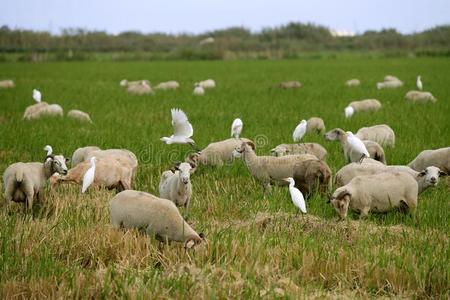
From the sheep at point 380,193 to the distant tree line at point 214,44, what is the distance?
49901 millimetres

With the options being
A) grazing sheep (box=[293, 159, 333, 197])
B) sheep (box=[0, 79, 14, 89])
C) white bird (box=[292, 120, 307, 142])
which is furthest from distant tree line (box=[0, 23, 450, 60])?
grazing sheep (box=[293, 159, 333, 197])

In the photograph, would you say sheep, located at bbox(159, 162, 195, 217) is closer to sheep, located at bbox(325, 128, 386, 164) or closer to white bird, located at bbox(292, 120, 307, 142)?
sheep, located at bbox(325, 128, 386, 164)

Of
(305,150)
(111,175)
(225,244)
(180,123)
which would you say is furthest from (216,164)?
(225,244)

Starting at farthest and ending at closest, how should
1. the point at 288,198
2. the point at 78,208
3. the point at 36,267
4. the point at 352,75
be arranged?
1. the point at 352,75
2. the point at 288,198
3. the point at 78,208
4. the point at 36,267

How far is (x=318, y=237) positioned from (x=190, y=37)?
90640 millimetres

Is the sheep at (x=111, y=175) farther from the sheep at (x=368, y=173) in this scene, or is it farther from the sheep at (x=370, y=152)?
the sheep at (x=370, y=152)

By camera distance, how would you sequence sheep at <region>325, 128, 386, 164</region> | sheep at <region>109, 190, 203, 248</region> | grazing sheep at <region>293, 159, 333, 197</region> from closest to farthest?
sheep at <region>109, 190, 203, 248</region> → grazing sheep at <region>293, 159, 333, 197</region> → sheep at <region>325, 128, 386, 164</region>

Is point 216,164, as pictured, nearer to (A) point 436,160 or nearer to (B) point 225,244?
(A) point 436,160

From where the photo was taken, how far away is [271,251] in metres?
6.05

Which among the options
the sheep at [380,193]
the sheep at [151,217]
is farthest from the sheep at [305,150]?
the sheep at [151,217]

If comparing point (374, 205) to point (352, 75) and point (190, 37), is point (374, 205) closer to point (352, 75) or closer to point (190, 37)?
point (352, 75)

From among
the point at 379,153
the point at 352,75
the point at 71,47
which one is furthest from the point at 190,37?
the point at 379,153

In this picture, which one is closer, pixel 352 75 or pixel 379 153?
pixel 379 153

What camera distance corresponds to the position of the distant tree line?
62031mm
